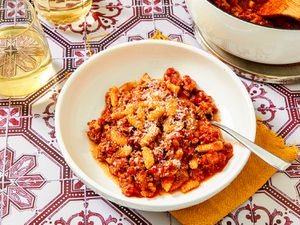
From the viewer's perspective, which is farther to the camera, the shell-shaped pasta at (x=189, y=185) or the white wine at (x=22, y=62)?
the white wine at (x=22, y=62)

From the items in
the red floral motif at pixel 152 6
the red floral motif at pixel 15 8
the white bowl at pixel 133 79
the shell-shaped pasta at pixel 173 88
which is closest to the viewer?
the white bowl at pixel 133 79

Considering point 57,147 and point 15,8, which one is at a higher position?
point 15,8

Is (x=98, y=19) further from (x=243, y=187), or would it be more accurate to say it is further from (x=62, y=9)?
(x=243, y=187)

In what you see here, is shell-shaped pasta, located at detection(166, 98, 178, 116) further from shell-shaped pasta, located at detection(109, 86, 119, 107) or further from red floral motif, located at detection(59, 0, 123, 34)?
red floral motif, located at detection(59, 0, 123, 34)

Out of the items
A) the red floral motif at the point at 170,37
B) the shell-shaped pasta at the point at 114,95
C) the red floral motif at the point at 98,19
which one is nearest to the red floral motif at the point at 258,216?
the shell-shaped pasta at the point at 114,95

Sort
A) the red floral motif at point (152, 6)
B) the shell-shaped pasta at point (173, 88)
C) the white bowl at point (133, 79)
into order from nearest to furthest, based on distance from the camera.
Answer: the white bowl at point (133, 79)
the shell-shaped pasta at point (173, 88)
the red floral motif at point (152, 6)

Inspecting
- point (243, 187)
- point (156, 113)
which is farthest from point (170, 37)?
point (243, 187)

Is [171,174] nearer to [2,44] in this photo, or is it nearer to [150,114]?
[150,114]

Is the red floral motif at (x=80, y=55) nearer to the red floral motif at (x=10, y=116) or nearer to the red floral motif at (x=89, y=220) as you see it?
the red floral motif at (x=10, y=116)
